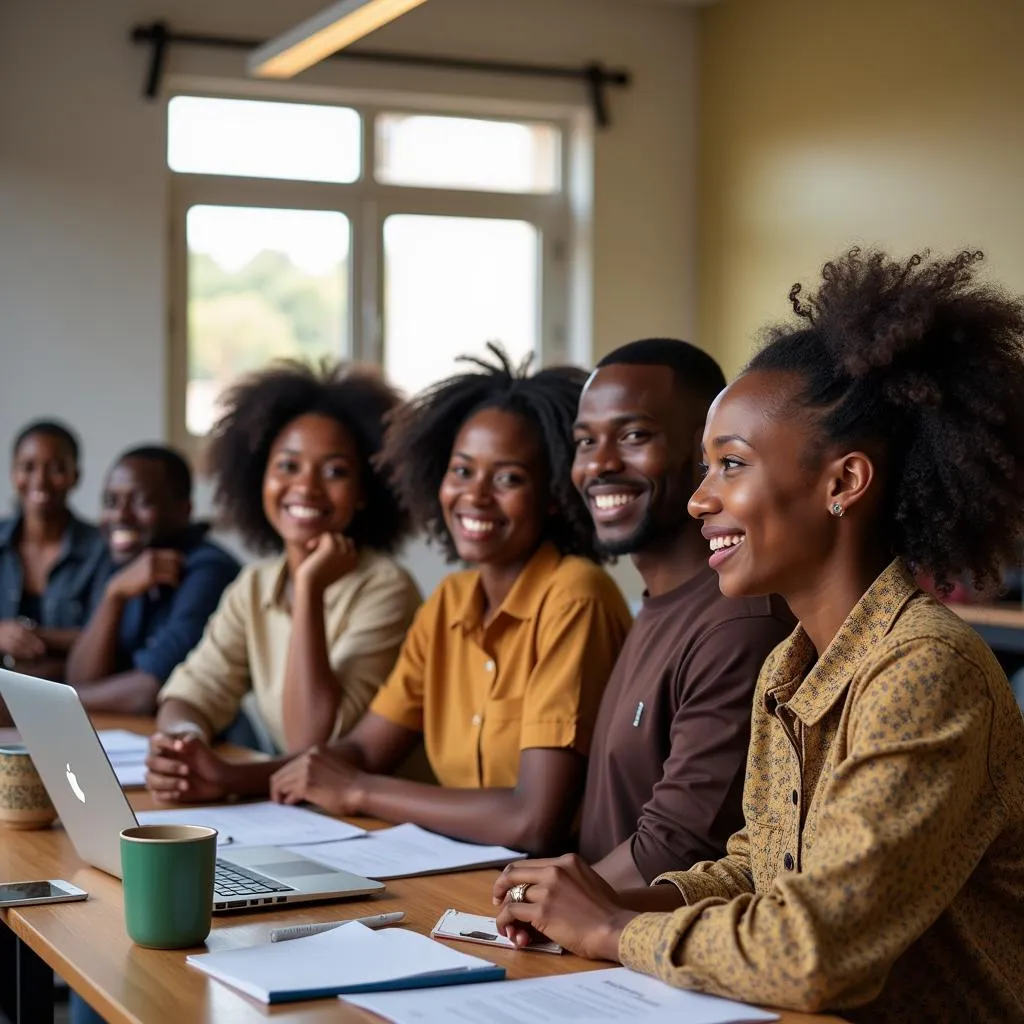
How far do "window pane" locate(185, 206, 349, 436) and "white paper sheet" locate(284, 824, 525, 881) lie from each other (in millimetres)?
4066

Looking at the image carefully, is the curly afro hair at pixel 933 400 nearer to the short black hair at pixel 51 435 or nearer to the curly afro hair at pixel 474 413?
the curly afro hair at pixel 474 413

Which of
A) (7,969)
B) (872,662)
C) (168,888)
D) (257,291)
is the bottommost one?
(7,969)

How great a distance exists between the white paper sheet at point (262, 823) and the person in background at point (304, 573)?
42 cm

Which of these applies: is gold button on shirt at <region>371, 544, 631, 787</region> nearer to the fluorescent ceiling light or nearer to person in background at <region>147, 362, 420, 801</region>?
person in background at <region>147, 362, 420, 801</region>

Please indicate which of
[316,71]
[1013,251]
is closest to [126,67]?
[316,71]

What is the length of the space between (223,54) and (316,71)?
377 millimetres

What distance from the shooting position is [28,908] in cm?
159

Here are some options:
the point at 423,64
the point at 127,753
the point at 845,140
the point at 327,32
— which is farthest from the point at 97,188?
the point at 127,753

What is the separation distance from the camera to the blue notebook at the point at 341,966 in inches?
50.2

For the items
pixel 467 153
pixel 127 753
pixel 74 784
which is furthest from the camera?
pixel 467 153

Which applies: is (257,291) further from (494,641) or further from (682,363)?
(682,363)

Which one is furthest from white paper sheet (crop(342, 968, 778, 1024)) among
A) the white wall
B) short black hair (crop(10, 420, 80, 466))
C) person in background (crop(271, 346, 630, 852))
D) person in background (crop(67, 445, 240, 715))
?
the white wall

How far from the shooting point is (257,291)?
6059 mm

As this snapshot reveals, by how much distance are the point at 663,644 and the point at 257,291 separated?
4.45 m
